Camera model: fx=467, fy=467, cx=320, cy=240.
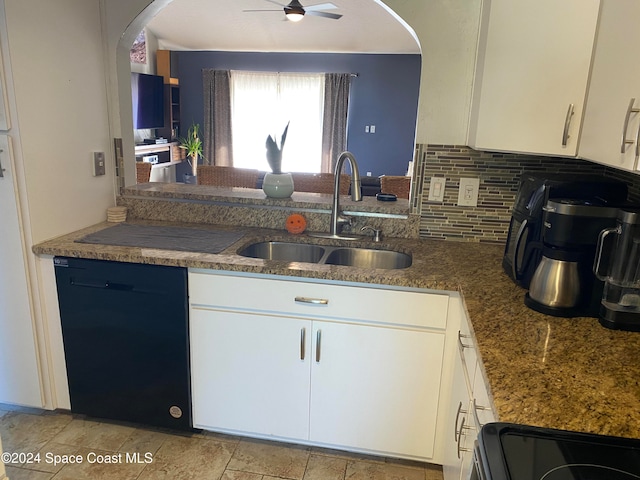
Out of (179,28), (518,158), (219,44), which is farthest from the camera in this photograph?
(219,44)

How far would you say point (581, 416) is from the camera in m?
0.95

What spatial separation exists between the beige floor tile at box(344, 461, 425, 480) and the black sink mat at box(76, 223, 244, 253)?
104cm

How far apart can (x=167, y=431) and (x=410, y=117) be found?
265 inches

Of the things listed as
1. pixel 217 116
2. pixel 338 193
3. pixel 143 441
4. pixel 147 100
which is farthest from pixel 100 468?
pixel 217 116

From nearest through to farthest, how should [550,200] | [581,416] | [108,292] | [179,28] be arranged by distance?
1. [581,416]
2. [550,200]
3. [108,292]
4. [179,28]

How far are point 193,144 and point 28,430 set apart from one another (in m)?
6.54

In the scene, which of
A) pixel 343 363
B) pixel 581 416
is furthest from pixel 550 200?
pixel 343 363

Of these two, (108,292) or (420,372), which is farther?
(108,292)

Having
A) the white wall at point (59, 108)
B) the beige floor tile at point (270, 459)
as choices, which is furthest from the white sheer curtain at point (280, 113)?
the beige floor tile at point (270, 459)

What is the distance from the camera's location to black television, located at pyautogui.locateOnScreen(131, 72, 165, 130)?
22.6 ft

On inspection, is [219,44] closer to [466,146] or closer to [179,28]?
[179,28]

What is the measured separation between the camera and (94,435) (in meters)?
2.02

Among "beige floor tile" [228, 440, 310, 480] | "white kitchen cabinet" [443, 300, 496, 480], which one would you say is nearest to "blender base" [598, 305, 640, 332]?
"white kitchen cabinet" [443, 300, 496, 480]

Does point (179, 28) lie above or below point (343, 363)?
above
